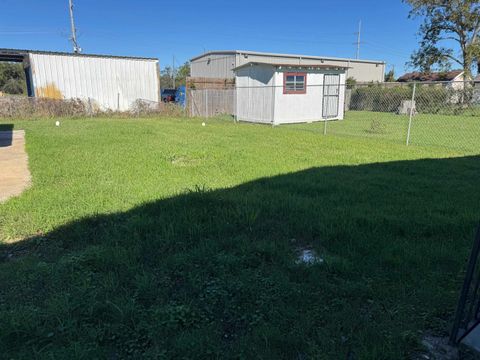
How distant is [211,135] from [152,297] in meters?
8.63

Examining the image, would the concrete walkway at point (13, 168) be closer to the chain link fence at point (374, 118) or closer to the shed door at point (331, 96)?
the chain link fence at point (374, 118)

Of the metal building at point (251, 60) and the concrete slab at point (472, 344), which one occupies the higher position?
the metal building at point (251, 60)

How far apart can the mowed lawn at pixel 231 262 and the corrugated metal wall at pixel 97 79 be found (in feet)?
42.0

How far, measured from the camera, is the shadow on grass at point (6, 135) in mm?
9250

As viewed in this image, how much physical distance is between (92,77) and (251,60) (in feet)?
39.3

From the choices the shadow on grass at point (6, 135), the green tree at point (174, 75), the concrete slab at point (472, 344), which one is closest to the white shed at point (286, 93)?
the shadow on grass at point (6, 135)

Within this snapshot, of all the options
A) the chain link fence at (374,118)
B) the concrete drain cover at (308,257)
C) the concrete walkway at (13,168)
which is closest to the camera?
the concrete drain cover at (308,257)

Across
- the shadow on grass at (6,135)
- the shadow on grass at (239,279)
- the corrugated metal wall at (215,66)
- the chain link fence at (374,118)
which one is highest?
the corrugated metal wall at (215,66)

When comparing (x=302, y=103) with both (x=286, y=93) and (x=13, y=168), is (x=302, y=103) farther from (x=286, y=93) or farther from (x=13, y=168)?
(x=13, y=168)

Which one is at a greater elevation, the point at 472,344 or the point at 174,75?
the point at 174,75

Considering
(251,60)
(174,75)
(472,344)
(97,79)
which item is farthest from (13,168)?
(174,75)

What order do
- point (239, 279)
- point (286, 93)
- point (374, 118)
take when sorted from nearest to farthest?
1. point (239, 279)
2. point (286, 93)
3. point (374, 118)

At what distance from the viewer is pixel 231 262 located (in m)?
2.81

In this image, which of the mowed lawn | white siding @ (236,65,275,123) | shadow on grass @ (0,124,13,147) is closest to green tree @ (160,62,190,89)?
white siding @ (236,65,275,123)
